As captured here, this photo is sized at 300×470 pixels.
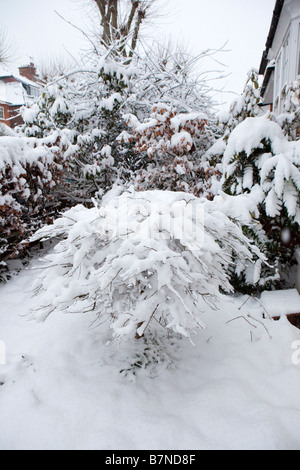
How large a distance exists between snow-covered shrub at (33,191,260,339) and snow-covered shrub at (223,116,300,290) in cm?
109

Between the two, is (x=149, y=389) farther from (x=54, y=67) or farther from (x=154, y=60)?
(x=54, y=67)

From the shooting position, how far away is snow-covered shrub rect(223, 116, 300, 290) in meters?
2.90

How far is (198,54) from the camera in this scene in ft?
19.5

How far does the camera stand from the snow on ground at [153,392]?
1694mm

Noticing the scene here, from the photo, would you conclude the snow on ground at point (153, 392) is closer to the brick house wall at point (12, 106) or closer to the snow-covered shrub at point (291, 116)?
the snow-covered shrub at point (291, 116)

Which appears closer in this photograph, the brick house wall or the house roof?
the house roof

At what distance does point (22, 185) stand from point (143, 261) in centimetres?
330

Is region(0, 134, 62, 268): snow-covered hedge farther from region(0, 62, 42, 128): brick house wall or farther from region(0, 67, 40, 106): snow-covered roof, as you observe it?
region(0, 67, 40, 106): snow-covered roof

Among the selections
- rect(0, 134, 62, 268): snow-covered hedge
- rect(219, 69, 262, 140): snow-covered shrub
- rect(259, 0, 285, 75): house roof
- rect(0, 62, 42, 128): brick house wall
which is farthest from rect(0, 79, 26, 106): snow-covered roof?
rect(219, 69, 262, 140): snow-covered shrub

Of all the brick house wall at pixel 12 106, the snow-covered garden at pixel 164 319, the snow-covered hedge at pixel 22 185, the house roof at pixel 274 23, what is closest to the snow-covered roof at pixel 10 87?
the brick house wall at pixel 12 106

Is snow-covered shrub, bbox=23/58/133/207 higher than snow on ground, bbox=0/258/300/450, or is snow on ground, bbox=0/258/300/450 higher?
snow-covered shrub, bbox=23/58/133/207

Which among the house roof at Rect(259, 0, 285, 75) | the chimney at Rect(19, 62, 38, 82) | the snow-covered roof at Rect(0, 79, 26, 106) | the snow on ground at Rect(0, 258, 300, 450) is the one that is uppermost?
the chimney at Rect(19, 62, 38, 82)

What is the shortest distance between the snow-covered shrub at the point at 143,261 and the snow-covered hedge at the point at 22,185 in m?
2.11

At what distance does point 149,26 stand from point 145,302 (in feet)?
43.7
